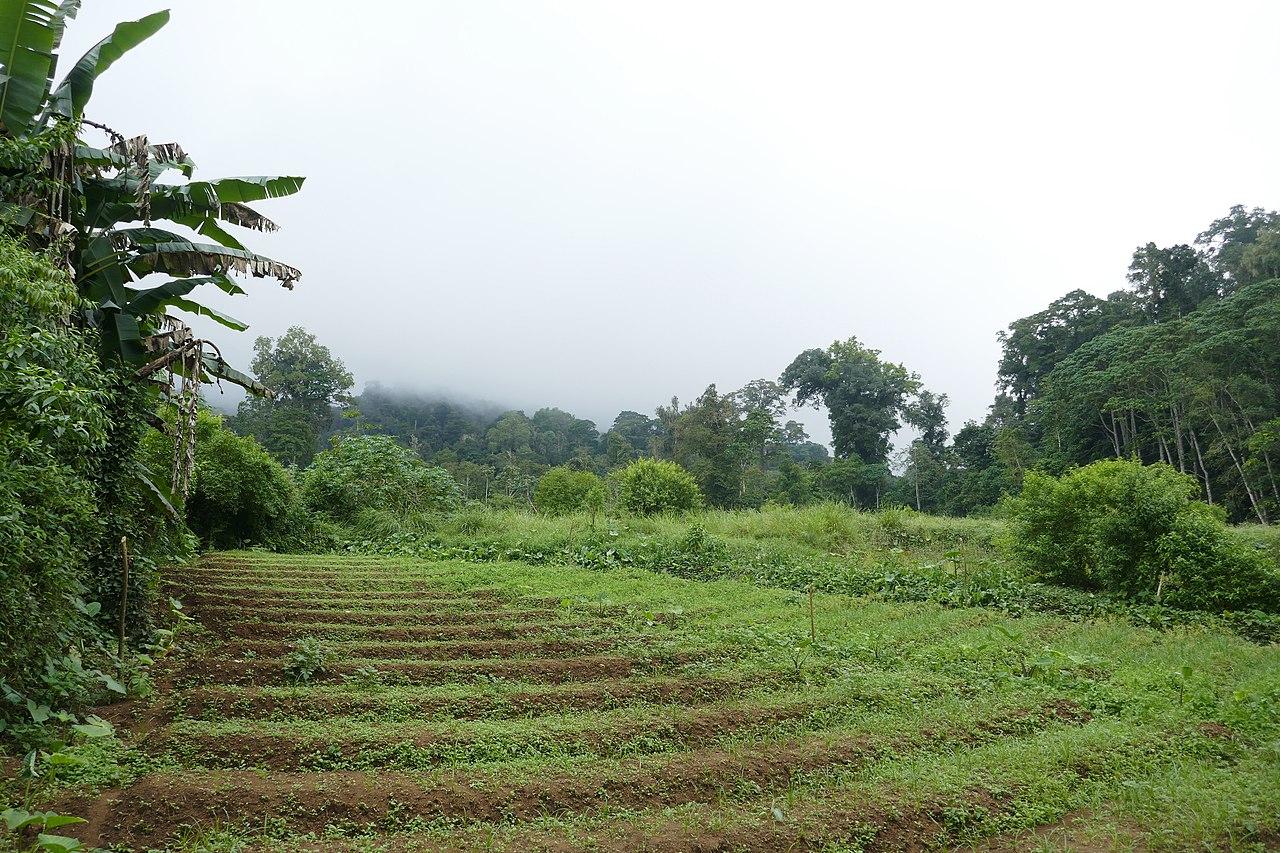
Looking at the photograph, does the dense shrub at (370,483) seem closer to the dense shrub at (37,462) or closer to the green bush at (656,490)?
the green bush at (656,490)

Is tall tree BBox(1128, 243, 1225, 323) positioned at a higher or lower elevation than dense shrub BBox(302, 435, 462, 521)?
higher

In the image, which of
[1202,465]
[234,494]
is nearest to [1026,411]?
[1202,465]

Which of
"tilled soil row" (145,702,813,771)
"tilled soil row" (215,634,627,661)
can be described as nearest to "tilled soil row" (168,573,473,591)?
"tilled soil row" (215,634,627,661)

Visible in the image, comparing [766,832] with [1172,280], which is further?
[1172,280]

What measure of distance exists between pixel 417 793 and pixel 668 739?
5.62ft

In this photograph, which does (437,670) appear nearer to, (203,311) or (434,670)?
(434,670)

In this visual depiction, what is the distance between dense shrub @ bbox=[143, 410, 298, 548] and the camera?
43.4ft

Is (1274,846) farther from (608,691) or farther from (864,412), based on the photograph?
(864,412)

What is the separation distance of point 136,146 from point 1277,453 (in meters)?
32.0

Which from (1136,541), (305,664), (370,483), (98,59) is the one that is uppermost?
(98,59)

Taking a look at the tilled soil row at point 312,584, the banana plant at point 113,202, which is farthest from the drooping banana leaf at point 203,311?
Result: the tilled soil row at point 312,584

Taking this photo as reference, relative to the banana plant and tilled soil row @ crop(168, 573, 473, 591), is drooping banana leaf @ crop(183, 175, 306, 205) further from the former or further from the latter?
tilled soil row @ crop(168, 573, 473, 591)

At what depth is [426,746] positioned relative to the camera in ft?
14.1

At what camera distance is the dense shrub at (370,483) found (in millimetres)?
18656
